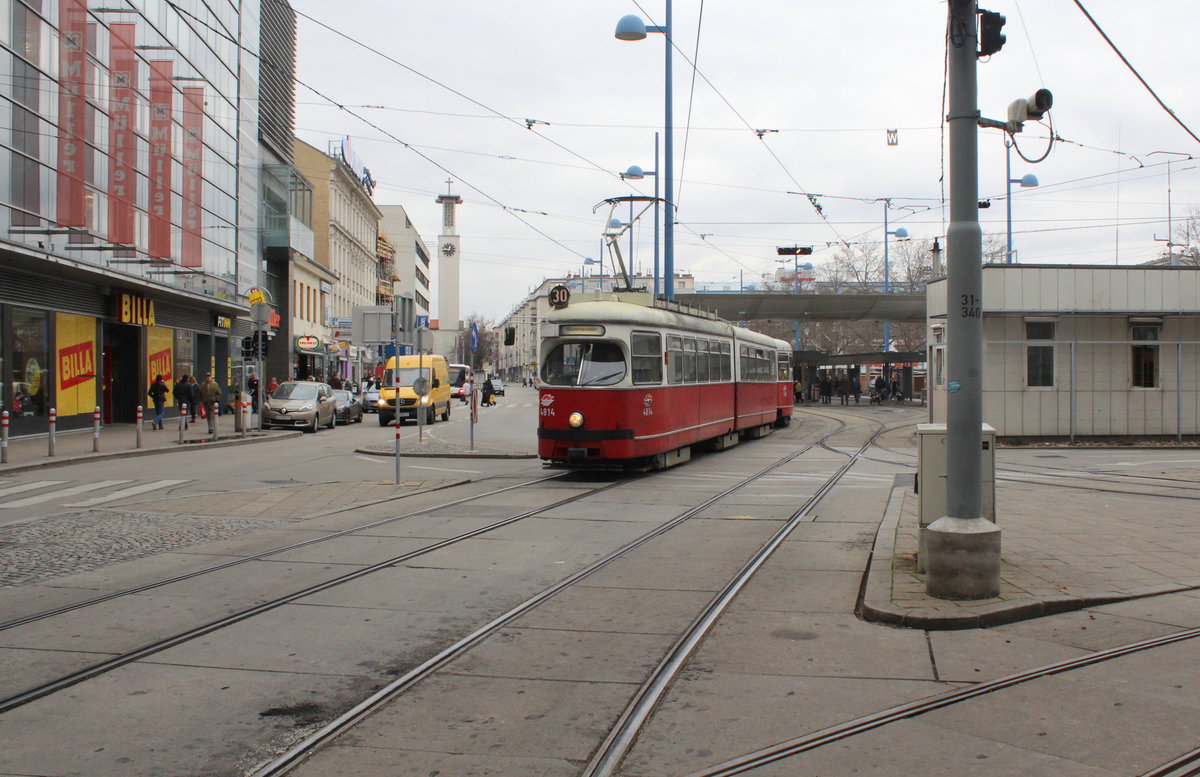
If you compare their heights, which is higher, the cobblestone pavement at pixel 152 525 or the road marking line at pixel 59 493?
the road marking line at pixel 59 493

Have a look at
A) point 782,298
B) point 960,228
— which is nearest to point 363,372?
point 782,298

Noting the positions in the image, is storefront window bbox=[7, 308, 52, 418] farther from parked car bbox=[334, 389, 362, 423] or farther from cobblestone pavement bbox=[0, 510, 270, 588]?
cobblestone pavement bbox=[0, 510, 270, 588]

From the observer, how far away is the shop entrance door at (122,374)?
107 feet

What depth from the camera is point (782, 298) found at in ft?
162

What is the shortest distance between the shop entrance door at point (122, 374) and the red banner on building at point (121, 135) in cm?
484

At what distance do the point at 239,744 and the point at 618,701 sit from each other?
71.5 inches

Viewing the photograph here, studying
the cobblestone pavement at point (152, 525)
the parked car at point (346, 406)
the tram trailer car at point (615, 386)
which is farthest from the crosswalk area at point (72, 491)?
the parked car at point (346, 406)

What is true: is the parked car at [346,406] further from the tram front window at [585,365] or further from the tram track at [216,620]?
the tram track at [216,620]

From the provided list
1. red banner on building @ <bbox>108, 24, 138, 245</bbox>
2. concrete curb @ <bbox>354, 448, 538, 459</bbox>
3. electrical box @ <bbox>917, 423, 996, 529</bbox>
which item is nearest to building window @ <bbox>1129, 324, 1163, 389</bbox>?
concrete curb @ <bbox>354, 448, 538, 459</bbox>

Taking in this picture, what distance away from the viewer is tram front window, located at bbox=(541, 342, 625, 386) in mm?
16516

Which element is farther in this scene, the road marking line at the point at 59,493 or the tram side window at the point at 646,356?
the tram side window at the point at 646,356

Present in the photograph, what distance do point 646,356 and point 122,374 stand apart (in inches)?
898

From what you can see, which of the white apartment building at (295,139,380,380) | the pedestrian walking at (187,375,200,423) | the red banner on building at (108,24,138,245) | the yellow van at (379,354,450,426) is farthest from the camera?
the white apartment building at (295,139,380,380)

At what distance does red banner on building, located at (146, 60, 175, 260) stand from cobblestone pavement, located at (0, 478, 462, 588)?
62.6ft
